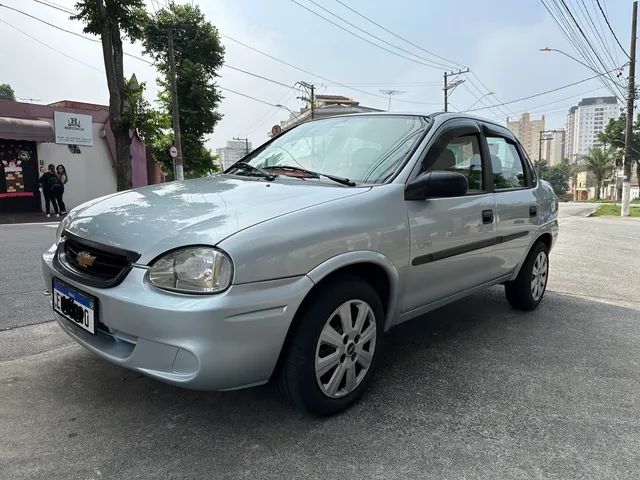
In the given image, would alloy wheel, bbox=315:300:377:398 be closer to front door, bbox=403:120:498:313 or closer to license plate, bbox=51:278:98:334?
front door, bbox=403:120:498:313

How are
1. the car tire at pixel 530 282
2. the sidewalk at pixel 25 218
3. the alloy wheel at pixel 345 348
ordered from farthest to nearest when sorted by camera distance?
the sidewalk at pixel 25 218 < the car tire at pixel 530 282 < the alloy wheel at pixel 345 348

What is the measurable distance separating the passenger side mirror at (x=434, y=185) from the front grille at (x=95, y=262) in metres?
1.50

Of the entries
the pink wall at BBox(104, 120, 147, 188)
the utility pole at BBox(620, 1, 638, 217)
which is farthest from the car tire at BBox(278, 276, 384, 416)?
the pink wall at BBox(104, 120, 147, 188)

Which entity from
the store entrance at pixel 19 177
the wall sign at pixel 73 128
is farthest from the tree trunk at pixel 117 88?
the store entrance at pixel 19 177

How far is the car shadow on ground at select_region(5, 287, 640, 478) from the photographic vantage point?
2.09 m

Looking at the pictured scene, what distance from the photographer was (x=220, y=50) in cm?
2953

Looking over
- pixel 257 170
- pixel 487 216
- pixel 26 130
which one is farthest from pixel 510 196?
pixel 26 130

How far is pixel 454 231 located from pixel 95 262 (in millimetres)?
2044

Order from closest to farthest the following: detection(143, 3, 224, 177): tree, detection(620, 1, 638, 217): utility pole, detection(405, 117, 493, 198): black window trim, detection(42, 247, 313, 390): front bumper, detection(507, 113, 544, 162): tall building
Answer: detection(42, 247, 313, 390): front bumper, detection(405, 117, 493, 198): black window trim, detection(620, 1, 638, 217): utility pole, detection(143, 3, 224, 177): tree, detection(507, 113, 544, 162): tall building

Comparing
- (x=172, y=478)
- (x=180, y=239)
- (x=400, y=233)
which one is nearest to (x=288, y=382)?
(x=172, y=478)

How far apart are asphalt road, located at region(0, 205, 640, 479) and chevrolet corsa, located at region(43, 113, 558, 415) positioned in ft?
0.93

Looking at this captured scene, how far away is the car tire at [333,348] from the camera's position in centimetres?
223

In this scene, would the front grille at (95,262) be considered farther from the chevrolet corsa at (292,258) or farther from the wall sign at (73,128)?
the wall sign at (73,128)

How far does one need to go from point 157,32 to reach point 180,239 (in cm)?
2957
